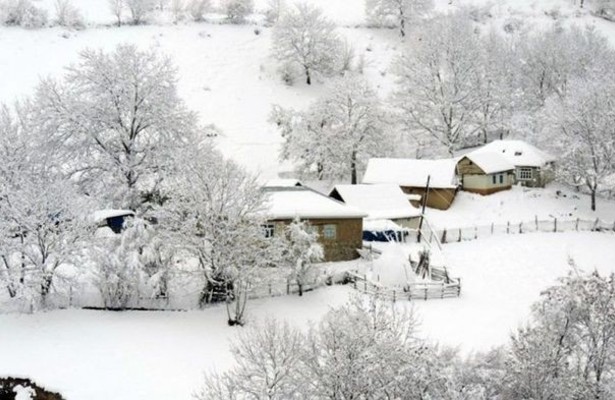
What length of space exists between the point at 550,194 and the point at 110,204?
33648 millimetres

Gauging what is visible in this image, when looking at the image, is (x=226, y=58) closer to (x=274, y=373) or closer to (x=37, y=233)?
(x=37, y=233)

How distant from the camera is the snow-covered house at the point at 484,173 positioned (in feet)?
173

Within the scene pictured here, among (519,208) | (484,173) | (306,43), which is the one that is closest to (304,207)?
(519,208)

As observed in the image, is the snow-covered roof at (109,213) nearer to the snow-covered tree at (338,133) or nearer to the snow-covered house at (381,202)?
the snow-covered house at (381,202)

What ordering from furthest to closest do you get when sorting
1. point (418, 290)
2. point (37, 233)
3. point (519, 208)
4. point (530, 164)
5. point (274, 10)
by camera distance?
point (274, 10), point (530, 164), point (519, 208), point (418, 290), point (37, 233)

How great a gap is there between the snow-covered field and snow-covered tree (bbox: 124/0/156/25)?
5279cm

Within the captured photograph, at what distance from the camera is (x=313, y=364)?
18625mm

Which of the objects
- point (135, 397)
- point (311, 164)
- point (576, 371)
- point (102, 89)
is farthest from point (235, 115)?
point (576, 371)

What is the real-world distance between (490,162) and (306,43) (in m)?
25.3

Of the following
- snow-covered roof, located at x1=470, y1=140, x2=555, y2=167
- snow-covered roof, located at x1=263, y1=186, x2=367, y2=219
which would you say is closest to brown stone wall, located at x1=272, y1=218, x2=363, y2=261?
snow-covered roof, located at x1=263, y1=186, x2=367, y2=219

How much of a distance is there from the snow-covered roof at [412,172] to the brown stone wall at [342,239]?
13.1m

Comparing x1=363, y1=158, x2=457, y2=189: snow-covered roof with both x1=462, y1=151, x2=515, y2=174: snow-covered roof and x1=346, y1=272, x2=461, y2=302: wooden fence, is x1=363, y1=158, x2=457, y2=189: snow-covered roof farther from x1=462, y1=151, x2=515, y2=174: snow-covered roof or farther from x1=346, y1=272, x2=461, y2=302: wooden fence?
x1=346, y1=272, x2=461, y2=302: wooden fence

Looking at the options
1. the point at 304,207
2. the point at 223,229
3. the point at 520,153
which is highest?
the point at 520,153

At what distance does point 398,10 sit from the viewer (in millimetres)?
81562
